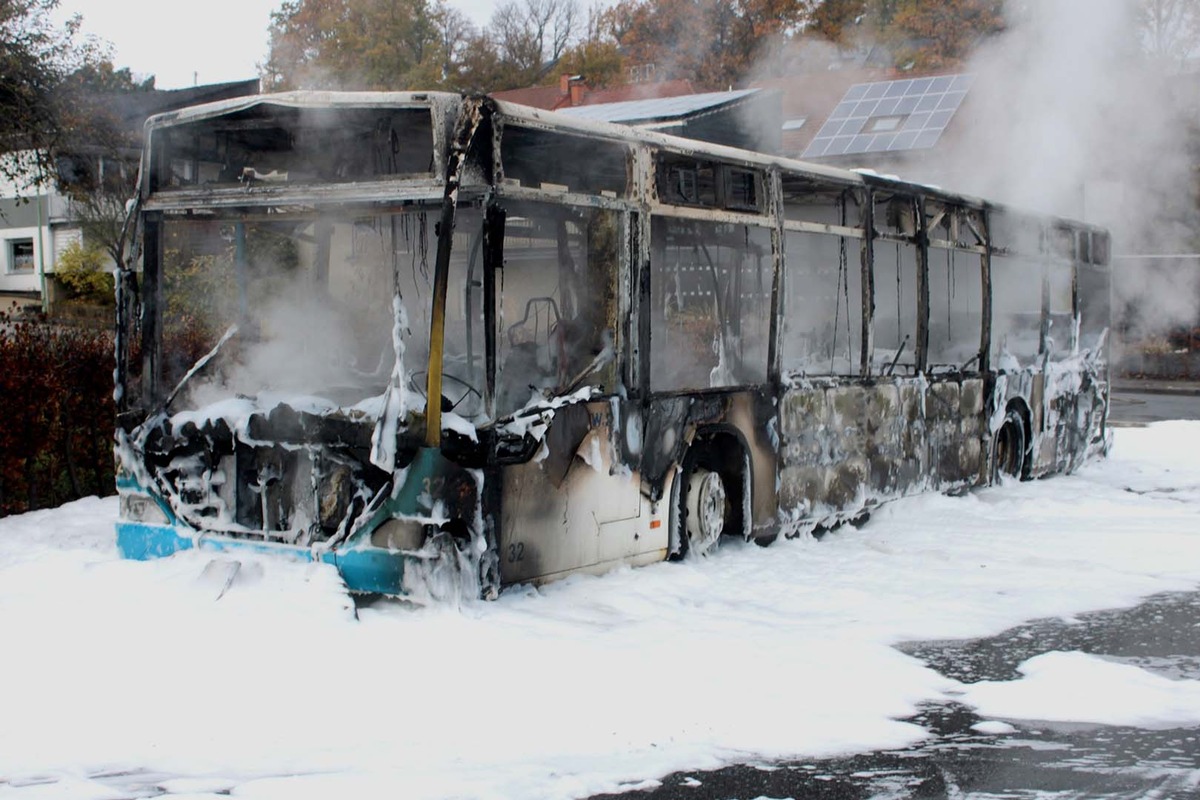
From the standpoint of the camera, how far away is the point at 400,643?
6.19 meters

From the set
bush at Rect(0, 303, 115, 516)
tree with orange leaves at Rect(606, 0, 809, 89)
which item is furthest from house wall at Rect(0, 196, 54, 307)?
bush at Rect(0, 303, 115, 516)

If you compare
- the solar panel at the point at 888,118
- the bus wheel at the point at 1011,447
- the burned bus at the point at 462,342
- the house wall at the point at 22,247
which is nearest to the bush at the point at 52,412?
the burned bus at the point at 462,342

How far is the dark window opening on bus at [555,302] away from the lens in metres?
6.99

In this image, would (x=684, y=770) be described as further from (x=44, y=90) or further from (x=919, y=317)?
(x=44, y=90)

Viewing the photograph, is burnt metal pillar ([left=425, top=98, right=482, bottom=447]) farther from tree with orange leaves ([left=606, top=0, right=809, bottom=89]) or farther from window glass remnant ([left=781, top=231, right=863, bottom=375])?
tree with orange leaves ([left=606, top=0, right=809, bottom=89])

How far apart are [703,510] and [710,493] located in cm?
18

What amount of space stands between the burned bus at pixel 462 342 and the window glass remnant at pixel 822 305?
37mm

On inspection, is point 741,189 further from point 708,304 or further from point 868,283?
point 868,283

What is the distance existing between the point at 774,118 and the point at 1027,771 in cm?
3214

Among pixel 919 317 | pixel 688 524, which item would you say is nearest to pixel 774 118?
pixel 919 317

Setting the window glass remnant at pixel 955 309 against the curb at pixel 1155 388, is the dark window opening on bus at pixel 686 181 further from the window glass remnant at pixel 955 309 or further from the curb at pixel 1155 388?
the curb at pixel 1155 388

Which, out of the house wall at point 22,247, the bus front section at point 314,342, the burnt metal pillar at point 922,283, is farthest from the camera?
the house wall at point 22,247

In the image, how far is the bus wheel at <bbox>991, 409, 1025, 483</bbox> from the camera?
13.0m

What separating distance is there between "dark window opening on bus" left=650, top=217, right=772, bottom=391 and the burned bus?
0.07 feet
